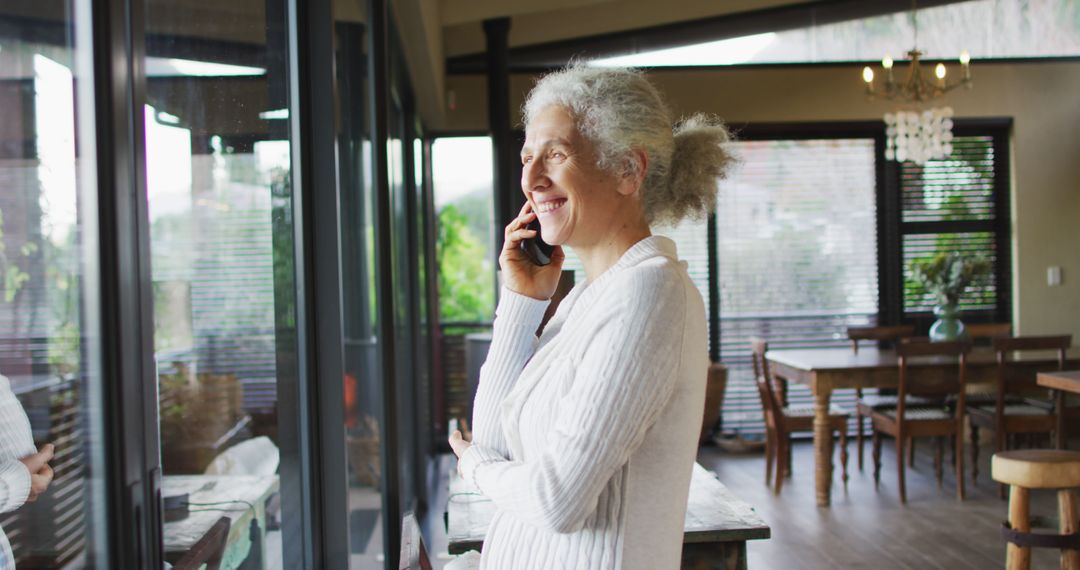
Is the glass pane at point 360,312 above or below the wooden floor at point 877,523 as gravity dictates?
above

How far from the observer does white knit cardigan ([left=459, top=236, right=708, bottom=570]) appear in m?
1.16

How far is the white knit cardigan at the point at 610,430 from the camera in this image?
116 cm

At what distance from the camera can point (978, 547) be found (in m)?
4.58

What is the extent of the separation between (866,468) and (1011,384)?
1224 mm

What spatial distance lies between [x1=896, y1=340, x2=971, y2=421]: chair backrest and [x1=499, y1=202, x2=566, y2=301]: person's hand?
4.35m

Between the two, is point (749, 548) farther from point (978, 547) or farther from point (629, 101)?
point (629, 101)

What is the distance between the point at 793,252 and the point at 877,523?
9.70 feet

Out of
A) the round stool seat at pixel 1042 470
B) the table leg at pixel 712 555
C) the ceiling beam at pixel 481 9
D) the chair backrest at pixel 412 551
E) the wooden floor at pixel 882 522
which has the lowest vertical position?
the wooden floor at pixel 882 522

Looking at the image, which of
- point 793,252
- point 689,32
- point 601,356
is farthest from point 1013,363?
point 601,356

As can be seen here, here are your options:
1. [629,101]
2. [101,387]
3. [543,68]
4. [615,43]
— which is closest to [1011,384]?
[615,43]

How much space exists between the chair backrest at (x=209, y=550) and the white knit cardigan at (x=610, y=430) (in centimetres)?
40

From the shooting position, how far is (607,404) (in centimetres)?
115

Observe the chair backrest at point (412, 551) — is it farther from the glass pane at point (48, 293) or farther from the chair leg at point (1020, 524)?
the chair leg at point (1020, 524)

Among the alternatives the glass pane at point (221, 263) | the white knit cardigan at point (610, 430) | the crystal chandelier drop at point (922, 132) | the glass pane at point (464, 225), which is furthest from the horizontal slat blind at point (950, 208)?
the white knit cardigan at point (610, 430)
